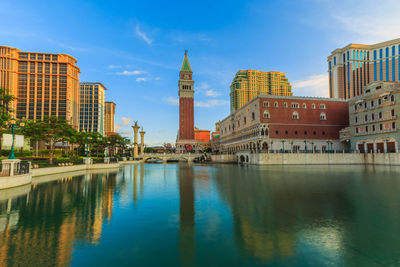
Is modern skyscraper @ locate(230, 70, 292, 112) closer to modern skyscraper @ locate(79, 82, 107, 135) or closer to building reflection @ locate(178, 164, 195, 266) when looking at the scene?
modern skyscraper @ locate(79, 82, 107, 135)

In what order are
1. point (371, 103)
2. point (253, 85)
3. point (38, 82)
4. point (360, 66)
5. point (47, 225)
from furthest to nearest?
1. point (253, 85)
2. point (360, 66)
3. point (38, 82)
4. point (371, 103)
5. point (47, 225)

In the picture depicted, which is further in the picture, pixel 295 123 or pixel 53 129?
pixel 295 123

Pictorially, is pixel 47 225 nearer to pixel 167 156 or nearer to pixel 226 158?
pixel 226 158

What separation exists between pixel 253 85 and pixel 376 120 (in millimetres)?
109967

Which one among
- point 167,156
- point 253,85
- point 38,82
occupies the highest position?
point 253,85

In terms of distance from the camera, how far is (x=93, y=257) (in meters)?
7.98

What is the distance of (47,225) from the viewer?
11328mm

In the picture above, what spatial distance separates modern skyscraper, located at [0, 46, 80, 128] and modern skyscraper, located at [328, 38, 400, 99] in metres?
154

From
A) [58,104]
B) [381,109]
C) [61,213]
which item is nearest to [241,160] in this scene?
[381,109]

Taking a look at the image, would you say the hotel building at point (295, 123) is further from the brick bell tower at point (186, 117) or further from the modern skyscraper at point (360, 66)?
the modern skyscraper at point (360, 66)

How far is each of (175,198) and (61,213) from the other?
796cm

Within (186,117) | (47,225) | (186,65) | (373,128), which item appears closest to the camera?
(47,225)

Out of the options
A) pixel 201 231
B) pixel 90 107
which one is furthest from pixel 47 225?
pixel 90 107

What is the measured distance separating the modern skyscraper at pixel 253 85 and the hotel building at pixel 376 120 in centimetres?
9763
